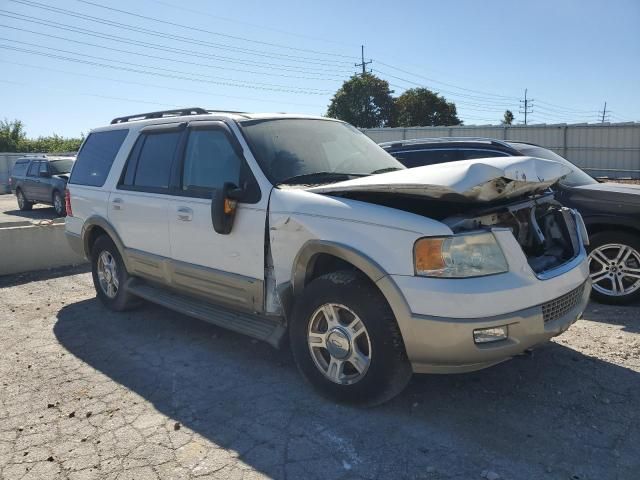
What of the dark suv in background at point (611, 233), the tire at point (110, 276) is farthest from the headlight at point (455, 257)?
the tire at point (110, 276)

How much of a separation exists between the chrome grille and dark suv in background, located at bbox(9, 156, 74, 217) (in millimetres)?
15295

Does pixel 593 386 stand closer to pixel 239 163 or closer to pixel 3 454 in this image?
pixel 239 163

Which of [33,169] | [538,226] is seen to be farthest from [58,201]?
[538,226]

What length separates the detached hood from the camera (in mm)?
3059

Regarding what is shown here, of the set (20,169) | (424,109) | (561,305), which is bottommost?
(561,305)

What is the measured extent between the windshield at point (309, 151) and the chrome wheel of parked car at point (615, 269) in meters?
2.57

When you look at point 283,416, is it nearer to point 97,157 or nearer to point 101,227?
point 101,227

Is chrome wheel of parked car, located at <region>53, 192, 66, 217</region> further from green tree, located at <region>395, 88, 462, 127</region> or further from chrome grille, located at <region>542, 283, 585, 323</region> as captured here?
green tree, located at <region>395, 88, 462, 127</region>

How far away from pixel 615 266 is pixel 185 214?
430 cm

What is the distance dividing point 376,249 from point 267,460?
132cm

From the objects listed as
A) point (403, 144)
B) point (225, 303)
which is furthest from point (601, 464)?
point (403, 144)

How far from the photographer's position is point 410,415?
3359mm

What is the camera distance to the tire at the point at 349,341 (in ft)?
10.5

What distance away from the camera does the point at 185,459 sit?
2992 mm
